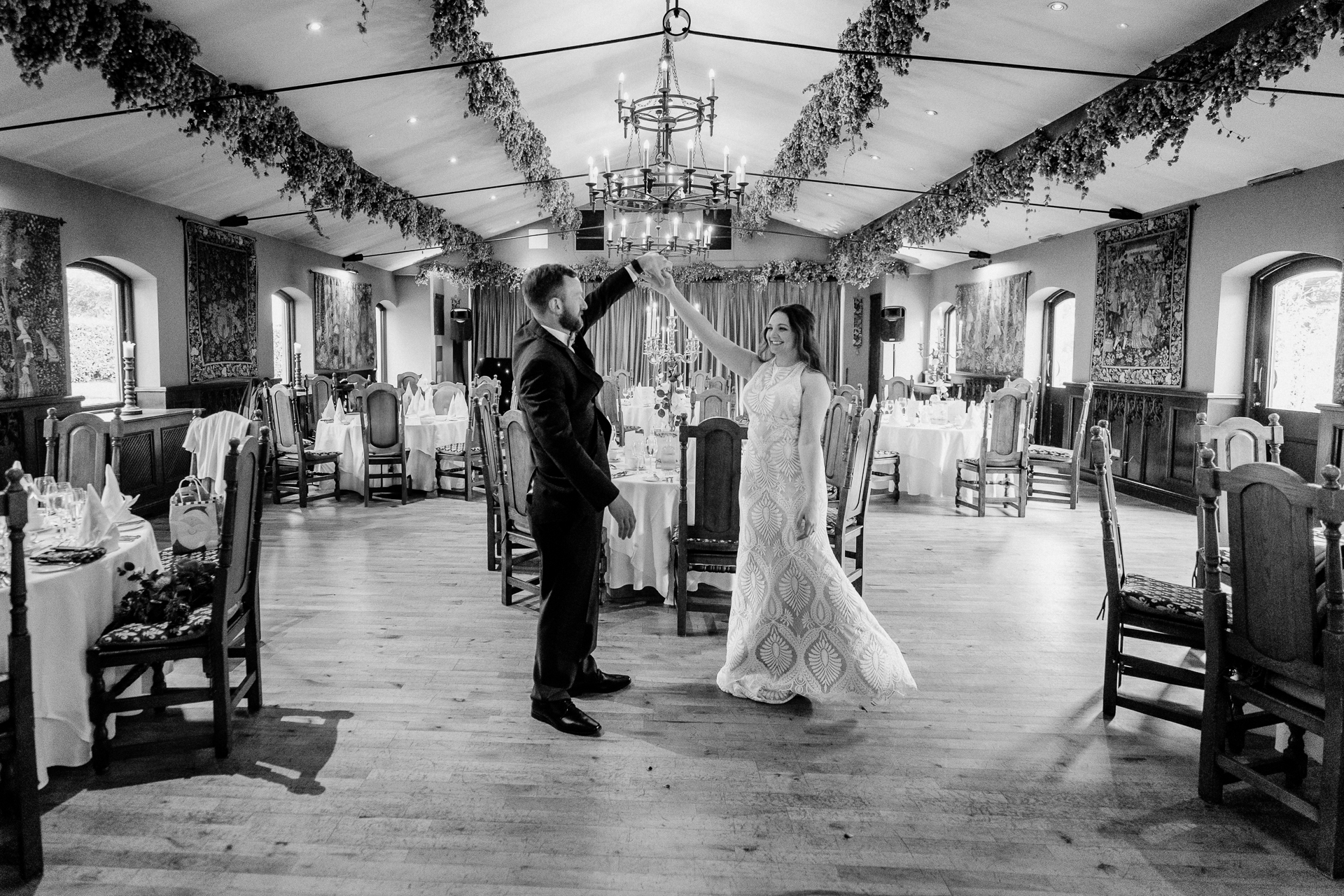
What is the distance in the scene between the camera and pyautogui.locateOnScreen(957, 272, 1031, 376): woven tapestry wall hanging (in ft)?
39.1

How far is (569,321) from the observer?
9.25 feet

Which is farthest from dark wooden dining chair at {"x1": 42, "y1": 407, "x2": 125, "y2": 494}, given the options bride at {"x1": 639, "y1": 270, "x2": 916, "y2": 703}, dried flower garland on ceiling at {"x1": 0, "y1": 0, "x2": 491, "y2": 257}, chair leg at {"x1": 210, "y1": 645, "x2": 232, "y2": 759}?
bride at {"x1": 639, "y1": 270, "x2": 916, "y2": 703}

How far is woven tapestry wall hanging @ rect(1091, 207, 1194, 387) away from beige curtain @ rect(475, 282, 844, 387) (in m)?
7.06

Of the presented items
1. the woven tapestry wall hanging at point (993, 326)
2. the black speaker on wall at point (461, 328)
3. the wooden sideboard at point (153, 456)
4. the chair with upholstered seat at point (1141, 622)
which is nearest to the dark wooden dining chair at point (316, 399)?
the wooden sideboard at point (153, 456)

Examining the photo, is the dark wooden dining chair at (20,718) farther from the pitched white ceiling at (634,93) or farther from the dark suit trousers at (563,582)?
the pitched white ceiling at (634,93)

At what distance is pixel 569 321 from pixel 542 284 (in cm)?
15

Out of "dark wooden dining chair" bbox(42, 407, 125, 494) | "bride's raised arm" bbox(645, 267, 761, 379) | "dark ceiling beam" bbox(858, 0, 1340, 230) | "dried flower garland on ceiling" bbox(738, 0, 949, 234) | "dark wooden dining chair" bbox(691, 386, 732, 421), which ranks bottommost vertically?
"dark wooden dining chair" bbox(42, 407, 125, 494)

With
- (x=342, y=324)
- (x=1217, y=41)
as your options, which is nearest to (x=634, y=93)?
(x=342, y=324)

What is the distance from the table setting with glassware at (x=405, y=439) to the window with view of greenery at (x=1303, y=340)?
7858 mm

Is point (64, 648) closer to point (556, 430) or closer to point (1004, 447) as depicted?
point (556, 430)

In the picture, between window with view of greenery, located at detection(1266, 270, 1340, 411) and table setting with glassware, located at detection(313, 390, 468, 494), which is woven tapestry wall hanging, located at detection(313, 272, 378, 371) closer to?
table setting with glassware, located at detection(313, 390, 468, 494)

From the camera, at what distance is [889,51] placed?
5.83 meters

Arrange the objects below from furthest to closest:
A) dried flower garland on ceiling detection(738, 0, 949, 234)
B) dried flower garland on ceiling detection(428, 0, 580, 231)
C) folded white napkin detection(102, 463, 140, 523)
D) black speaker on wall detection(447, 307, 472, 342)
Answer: black speaker on wall detection(447, 307, 472, 342), dried flower garland on ceiling detection(428, 0, 580, 231), dried flower garland on ceiling detection(738, 0, 949, 234), folded white napkin detection(102, 463, 140, 523)

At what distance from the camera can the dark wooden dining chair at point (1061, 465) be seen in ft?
25.4
